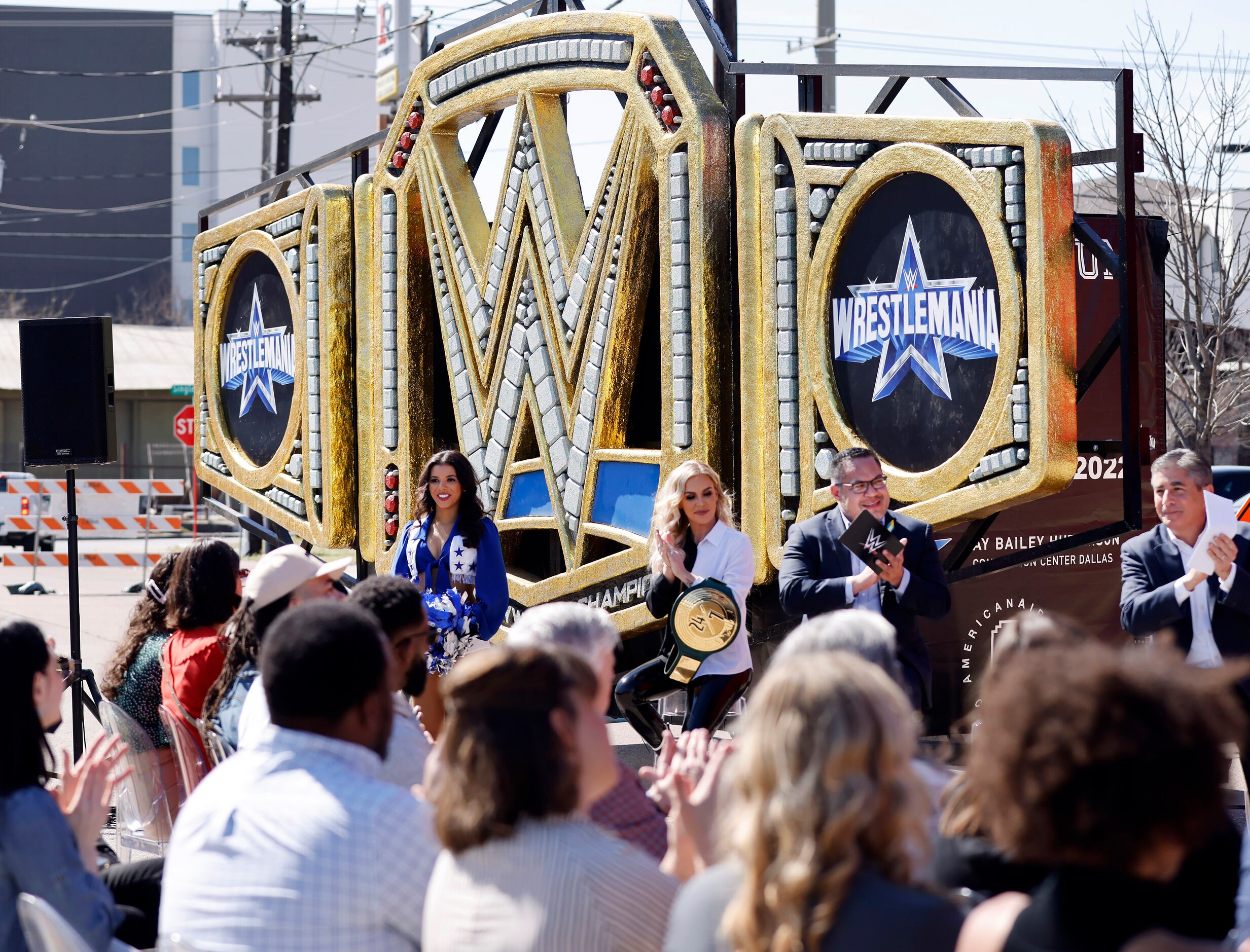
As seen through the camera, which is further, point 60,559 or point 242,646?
point 60,559

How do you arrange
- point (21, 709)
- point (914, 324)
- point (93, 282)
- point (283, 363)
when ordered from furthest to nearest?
point (93, 282) → point (283, 363) → point (914, 324) → point (21, 709)

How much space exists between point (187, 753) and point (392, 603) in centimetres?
105

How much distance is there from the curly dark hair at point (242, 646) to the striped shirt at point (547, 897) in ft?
6.83

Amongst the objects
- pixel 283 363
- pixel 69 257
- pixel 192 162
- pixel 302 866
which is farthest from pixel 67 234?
pixel 302 866

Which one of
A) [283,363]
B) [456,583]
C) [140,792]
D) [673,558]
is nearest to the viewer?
[140,792]

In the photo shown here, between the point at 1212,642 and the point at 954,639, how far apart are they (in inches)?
78.3

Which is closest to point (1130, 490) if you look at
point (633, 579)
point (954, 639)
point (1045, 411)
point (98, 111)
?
point (1045, 411)

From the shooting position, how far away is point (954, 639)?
7023 mm

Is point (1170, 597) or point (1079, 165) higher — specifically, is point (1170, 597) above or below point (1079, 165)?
below

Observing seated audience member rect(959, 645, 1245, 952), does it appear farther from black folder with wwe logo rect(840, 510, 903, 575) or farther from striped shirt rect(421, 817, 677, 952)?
black folder with wwe logo rect(840, 510, 903, 575)

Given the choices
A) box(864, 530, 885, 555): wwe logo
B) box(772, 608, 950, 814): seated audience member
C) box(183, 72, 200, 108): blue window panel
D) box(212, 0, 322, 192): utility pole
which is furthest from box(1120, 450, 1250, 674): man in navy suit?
box(183, 72, 200, 108): blue window panel

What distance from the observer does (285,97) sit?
944 inches

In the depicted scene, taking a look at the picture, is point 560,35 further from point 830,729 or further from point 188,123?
point 188,123

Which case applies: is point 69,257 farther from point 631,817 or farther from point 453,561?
point 631,817
